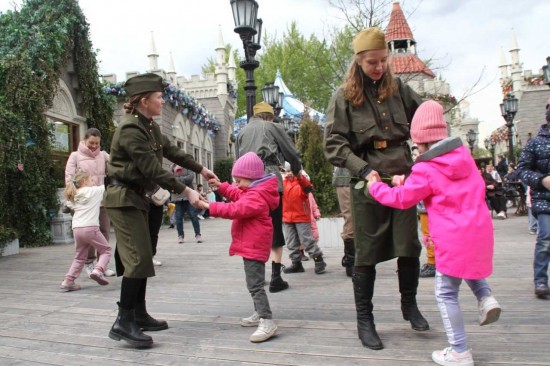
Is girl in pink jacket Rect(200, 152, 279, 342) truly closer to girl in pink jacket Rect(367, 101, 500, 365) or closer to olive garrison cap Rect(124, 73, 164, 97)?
olive garrison cap Rect(124, 73, 164, 97)

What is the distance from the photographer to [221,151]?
2950cm

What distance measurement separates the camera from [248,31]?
7.57 m

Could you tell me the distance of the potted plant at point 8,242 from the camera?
8.82 m

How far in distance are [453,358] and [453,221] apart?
77 cm

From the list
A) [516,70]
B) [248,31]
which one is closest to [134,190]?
[248,31]

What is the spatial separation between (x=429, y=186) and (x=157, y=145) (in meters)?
2.04

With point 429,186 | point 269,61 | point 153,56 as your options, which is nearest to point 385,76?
point 429,186

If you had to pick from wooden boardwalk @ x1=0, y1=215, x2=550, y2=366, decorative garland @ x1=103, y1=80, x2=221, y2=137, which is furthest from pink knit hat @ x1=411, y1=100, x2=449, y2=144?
decorative garland @ x1=103, y1=80, x2=221, y2=137

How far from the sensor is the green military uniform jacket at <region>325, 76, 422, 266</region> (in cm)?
310

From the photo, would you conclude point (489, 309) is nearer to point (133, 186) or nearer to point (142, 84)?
point (133, 186)

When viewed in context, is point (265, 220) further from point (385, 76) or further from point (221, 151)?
point (221, 151)

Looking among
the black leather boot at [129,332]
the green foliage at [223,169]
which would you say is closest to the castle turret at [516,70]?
the green foliage at [223,169]

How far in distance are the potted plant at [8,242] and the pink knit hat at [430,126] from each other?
838cm

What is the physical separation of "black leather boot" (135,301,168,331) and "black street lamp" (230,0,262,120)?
164 inches
